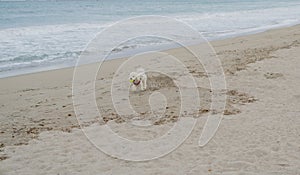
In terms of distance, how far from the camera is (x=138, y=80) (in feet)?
26.2

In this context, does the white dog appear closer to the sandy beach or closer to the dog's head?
the dog's head

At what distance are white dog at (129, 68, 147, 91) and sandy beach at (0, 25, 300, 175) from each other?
0.22m

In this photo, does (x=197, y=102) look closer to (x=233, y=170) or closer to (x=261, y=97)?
(x=261, y=97)

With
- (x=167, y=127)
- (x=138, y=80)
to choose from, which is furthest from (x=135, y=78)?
(x=167, y=127)

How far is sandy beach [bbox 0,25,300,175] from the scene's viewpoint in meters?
4.81

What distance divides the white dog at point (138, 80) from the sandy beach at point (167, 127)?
220 mm

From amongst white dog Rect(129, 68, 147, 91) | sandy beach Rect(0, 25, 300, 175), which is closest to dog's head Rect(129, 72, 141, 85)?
white dog Rect(129, 68, 147, 91)

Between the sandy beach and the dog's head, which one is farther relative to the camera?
the dog's head

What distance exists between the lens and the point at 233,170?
4598mm

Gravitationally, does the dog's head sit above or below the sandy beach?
above

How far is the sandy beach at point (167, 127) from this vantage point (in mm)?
4812

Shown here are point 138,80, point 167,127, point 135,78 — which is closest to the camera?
point 167,127

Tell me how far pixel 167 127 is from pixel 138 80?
205cm

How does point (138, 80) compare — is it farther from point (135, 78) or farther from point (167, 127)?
point (167, 127)
